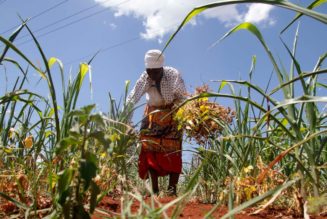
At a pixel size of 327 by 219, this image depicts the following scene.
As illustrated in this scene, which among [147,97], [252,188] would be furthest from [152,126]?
[252,188]

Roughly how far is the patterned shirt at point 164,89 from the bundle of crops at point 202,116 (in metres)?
0.52

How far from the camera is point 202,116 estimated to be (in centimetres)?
243

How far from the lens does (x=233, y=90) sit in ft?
6.19

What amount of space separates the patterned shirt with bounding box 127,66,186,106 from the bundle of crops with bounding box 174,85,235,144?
519 millimetres

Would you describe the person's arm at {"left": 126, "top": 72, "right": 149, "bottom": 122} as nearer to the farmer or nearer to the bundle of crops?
the farmer

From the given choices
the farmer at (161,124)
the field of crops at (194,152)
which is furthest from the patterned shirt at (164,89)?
the field of crops at (194,152)

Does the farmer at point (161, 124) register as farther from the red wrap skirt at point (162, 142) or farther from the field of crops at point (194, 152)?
the field of crops at point (194, 152)

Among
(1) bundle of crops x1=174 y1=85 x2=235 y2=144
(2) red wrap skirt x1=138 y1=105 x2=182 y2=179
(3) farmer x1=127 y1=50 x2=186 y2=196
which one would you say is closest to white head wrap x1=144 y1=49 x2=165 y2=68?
(3) farmer x1=127 y1=50 x2=186 y2=196

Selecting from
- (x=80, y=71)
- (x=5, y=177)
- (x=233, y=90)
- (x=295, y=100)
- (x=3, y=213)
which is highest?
(x=233, y=90)

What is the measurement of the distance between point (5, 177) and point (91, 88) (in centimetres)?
52

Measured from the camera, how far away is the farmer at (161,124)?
318 centimetres

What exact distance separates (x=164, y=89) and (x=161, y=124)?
0.26 m

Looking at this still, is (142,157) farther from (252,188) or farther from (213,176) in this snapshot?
(252,188)

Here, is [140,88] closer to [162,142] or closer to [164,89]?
[164,89]
